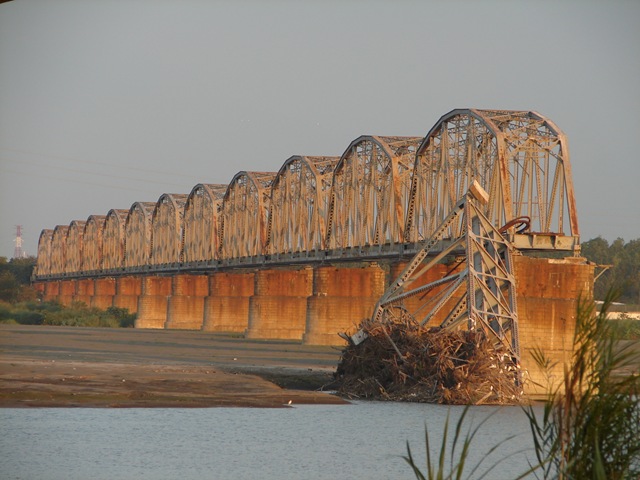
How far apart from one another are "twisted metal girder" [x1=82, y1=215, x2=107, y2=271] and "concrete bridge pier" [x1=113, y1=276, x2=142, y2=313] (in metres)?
26.3

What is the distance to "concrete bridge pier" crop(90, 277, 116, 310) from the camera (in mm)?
146250

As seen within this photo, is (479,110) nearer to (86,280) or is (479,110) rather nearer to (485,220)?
(485,220)

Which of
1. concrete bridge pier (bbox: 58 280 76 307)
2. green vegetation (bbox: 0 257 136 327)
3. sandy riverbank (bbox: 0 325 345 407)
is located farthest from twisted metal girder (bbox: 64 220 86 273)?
sandy riverbank (bbox: 0 325 345 407)

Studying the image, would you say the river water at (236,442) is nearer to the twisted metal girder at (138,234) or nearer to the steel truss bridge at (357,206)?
the steel truss bridge at (357,206)

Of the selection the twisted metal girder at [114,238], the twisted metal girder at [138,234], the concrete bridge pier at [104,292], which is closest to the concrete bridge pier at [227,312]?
the concrete bridge pier at [104,292]

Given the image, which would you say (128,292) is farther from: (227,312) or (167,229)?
(227,312)

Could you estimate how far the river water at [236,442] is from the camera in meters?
25.3

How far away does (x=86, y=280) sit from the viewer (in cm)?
17162

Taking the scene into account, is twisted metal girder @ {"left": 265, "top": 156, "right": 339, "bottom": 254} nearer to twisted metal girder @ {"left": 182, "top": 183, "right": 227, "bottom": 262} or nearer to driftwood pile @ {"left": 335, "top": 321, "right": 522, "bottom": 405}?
twisted metal girder @ {"left": 182, "top": 183, "right": 227, "bottom": 262}

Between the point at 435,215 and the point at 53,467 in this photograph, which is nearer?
the point at 53,467

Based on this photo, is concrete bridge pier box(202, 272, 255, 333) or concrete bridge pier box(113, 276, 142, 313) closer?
concrete bridge pier box(202, 272, 255, 333)

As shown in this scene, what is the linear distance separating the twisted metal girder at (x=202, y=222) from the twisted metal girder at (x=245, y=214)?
252 cm

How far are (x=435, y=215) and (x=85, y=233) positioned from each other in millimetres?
128464

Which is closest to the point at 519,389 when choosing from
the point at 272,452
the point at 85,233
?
the point at 272,452
